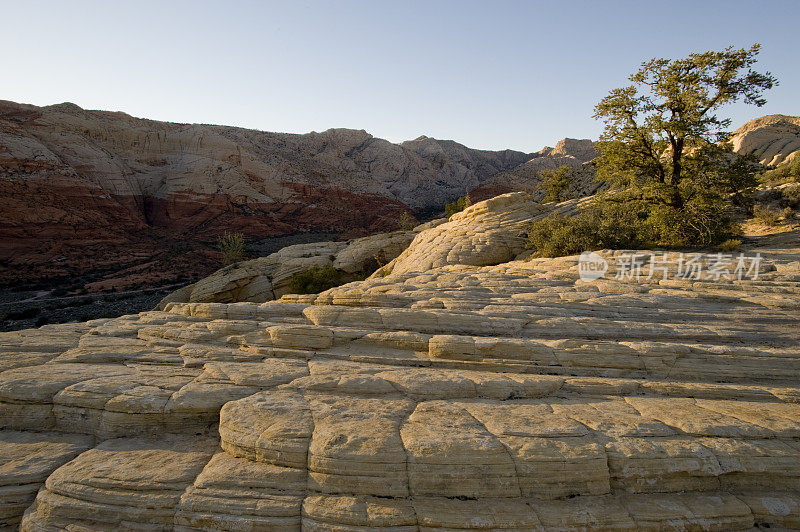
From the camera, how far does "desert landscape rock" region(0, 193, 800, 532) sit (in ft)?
17.6

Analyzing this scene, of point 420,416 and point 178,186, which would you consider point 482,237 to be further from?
point 178,186

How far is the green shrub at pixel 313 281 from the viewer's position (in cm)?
2944

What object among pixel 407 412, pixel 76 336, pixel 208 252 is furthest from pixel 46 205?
pixel 407 412

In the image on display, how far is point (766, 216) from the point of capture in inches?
740

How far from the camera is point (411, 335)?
30.9ft

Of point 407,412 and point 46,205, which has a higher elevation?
point 46,205

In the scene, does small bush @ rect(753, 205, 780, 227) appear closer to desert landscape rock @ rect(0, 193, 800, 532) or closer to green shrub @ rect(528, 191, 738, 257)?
green shrub @ rect(528, 191, 738, 257)

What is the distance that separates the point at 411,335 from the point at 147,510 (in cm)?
604

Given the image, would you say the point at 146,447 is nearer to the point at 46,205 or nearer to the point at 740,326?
the point at 740,326

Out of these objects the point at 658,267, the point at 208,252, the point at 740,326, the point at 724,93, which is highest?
the point at 724,93

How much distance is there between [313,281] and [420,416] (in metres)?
24.7

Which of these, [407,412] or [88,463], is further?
[407,412]

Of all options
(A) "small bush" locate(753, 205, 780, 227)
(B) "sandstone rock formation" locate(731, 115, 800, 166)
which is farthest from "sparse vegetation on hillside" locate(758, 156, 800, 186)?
(B) "sandstone rock formation" locate(731, 115, 800, 166)

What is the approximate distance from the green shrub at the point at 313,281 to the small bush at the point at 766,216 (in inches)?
1092
